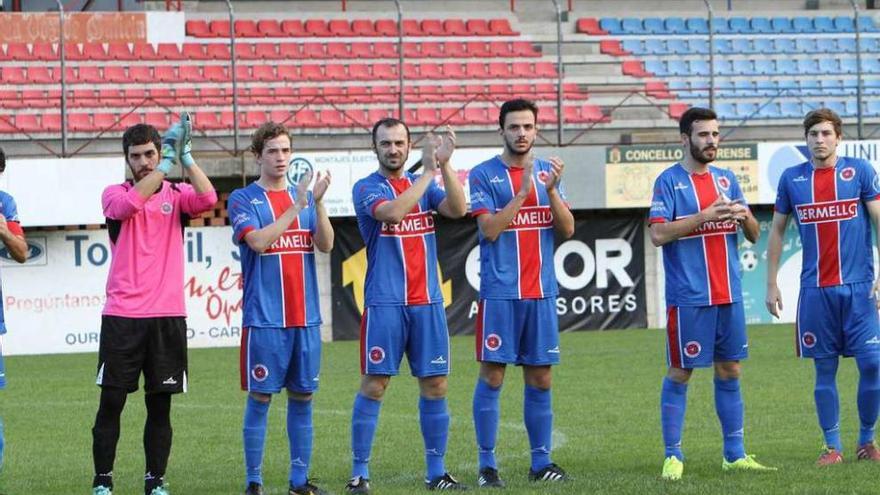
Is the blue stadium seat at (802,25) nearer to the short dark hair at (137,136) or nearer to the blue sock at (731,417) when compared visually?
the blue sock at (731,417)

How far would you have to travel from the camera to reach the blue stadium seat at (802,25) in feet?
98.7

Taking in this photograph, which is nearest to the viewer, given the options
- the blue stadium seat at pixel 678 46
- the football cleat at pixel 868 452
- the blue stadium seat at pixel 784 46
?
the football cleat at pixel 868 452

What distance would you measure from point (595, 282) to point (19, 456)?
14.6m

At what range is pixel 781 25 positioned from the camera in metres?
30.2

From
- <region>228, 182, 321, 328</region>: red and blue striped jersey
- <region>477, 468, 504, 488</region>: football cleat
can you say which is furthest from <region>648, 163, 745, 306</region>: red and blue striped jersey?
<region>228, 182, 321, 328</region>: red and blue striped jersey

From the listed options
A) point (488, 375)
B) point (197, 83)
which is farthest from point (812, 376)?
point (197, 83)

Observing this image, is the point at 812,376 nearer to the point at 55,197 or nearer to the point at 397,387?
the point at 397,387

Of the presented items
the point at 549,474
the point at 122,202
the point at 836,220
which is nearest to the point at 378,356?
the point at 549,474

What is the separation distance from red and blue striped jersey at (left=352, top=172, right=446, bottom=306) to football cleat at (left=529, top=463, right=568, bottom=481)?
1.19 metres

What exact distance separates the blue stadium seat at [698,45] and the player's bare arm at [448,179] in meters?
20.7

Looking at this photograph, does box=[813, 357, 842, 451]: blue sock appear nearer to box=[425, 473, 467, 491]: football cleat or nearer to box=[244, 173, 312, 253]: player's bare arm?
box=[425, 473, 467, 491]: football cleat

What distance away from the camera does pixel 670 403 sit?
→ 9195 mm

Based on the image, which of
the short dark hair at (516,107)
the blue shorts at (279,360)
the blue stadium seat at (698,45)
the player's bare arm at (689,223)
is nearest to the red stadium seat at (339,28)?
the blue stadium seat at (698,45)

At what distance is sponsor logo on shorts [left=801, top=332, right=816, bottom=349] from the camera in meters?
9.56
